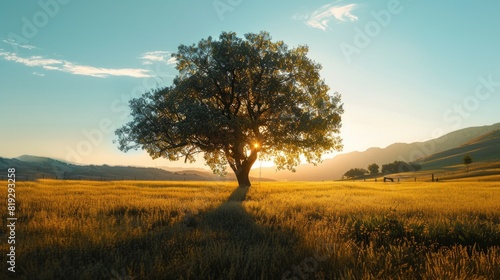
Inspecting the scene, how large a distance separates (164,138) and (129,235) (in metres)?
26.2

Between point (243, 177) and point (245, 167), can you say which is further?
point (243, 177)

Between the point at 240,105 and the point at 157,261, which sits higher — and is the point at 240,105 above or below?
above

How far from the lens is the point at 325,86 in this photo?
3500 cm

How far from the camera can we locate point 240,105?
3328 centimetres

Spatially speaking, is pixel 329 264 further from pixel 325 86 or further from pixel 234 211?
pixel 325 86

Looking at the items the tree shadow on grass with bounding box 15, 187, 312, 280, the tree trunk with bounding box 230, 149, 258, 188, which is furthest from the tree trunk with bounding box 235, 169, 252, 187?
the tree shadow on grass with bounding box 15, 187, 312, 280

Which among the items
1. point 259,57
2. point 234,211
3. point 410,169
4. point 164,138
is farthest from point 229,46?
point 410,169

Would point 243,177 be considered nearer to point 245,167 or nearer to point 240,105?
point 245,167

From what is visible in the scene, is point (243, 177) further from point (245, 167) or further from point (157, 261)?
point (157, 261)

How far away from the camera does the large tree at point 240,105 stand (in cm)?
3014

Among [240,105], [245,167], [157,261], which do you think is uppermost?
[240,105]

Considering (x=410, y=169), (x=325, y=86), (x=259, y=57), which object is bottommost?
(x=410, y=169)

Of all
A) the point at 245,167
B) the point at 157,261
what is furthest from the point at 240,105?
the point at 157,261

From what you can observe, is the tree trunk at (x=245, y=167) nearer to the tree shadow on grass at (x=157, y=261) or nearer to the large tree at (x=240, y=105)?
the large tree at (x=240, y=105)
